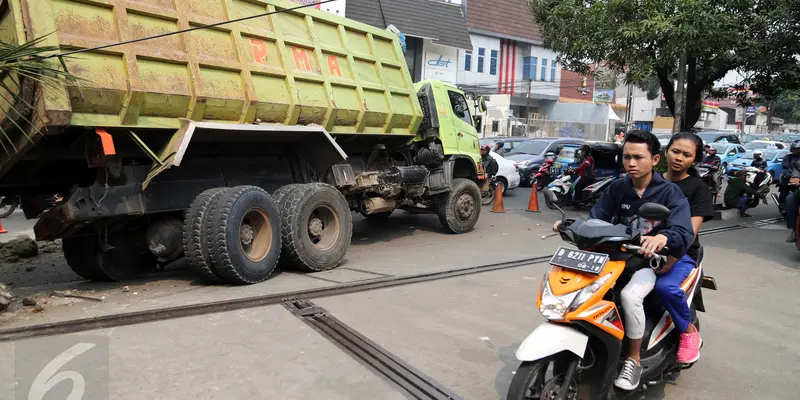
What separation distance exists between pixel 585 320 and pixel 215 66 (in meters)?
4.97

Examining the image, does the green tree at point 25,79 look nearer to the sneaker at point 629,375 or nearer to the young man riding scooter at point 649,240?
the young man riding scooter at point 649,240

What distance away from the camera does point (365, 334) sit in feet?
15.3

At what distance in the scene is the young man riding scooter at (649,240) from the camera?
3346 millimetres

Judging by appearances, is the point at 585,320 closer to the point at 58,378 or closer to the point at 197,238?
the point at 58,378

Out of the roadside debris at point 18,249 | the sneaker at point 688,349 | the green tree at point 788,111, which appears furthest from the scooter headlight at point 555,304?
the green tree at point 788,111

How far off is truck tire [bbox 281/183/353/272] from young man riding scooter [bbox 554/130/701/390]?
3.91 m

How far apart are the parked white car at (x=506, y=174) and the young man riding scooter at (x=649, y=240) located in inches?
509

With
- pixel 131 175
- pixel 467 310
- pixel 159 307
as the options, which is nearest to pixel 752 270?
pixel 467 310

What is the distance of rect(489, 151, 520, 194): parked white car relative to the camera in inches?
663

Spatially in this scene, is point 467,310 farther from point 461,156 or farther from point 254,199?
point 461,156

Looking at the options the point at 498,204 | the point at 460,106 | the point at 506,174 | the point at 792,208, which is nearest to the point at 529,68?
the point at 506,174

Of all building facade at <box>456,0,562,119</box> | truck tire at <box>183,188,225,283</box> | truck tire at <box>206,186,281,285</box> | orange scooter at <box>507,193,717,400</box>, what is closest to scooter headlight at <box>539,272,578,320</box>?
orange scooter at <box>507,193,717,400</box>

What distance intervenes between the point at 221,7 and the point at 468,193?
5.58 m

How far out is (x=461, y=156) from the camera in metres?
10.7
